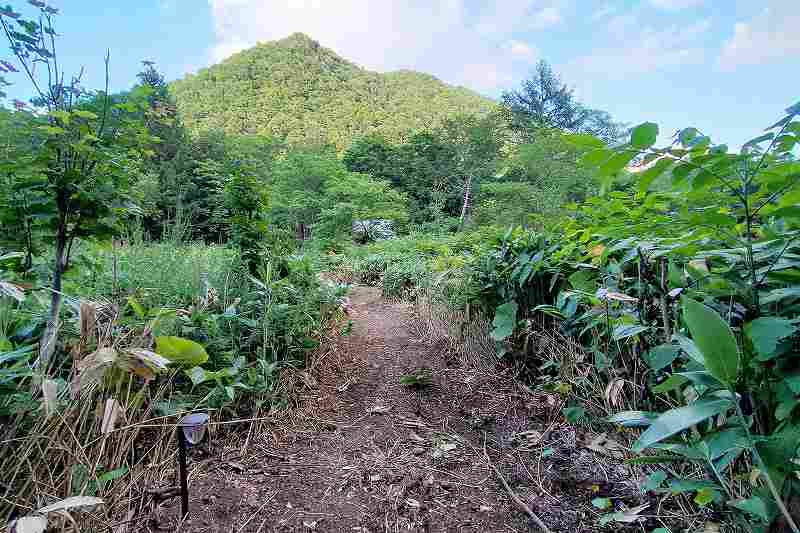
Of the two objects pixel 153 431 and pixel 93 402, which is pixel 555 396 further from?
pixel 93 402

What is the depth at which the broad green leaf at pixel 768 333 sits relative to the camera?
0.63 meters

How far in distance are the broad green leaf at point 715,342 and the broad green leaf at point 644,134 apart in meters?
0.31

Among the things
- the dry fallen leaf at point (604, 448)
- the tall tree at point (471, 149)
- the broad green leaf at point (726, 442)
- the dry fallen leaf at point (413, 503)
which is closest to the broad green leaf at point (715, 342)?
the broad green leaf at point (726, 442)

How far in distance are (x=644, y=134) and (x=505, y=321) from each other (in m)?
1.51

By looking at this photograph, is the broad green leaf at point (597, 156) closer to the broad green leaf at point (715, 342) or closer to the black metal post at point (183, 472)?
the broad green leaf at point (715, 342)

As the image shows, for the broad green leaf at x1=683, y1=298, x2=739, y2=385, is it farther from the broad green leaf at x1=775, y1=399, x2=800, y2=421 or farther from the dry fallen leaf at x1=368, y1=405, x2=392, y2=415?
the dry fallen leaf at x1=368, y1=405, x2=392, y2=415

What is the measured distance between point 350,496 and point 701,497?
3.64 feet

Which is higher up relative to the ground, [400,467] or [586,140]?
[586,140]

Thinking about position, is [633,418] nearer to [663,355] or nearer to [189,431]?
[663,355]

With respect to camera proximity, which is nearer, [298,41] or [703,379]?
[703,379]

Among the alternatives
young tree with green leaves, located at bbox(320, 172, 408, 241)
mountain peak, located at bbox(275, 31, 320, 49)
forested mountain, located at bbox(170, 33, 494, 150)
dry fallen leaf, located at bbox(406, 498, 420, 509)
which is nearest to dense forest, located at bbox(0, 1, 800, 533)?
dry fallen leaf, located at bbox(406, 498, 420, 509)

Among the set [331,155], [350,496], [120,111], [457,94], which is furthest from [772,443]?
[457,94]

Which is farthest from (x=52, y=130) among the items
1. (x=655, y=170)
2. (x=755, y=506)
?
(x=755, y=506)

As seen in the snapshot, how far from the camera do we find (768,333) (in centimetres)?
64
